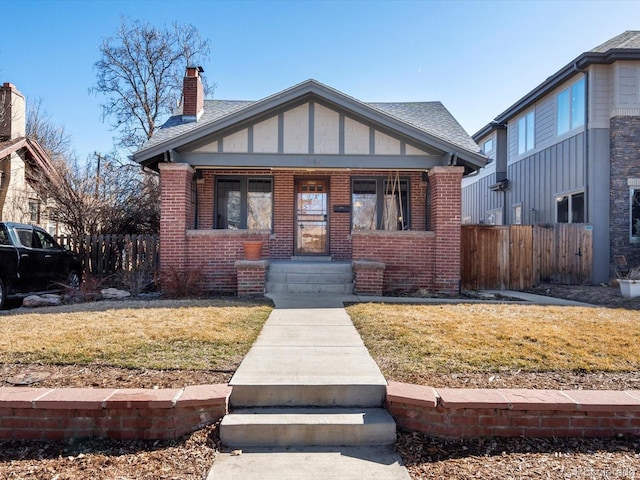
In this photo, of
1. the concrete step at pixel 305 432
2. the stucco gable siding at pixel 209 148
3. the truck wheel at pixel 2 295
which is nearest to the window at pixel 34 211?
the truck wheel at pixel 2 295

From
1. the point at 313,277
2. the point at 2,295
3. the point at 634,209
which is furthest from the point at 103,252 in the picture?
the point at 634,209

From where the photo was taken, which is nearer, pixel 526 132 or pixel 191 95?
pixel 191 95

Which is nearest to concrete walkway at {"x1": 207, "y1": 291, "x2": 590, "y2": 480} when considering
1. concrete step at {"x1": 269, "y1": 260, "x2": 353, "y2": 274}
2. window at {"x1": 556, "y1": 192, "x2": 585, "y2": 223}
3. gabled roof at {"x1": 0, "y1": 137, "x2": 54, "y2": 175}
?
concrete step at {"x1": 269, "y1": 260, "x2": 353, "y2": 274}

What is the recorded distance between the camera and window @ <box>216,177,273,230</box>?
11.3 meters

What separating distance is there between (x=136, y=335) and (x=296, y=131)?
602 cm

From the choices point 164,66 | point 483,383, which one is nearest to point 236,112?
point 483,383

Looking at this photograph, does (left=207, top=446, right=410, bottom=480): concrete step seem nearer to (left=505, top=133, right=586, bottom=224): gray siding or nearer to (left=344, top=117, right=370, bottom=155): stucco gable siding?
(left=344, top=117, right=370, bottom=155): stucco gable siding

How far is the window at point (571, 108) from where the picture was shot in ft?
39.4

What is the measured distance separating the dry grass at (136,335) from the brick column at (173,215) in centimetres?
229

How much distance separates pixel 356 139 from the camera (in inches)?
364

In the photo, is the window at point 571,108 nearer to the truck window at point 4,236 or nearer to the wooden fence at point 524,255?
the wooden fence at point 524,255

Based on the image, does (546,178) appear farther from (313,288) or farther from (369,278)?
(313,288)

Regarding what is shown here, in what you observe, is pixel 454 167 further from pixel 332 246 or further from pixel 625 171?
pixel 625 171

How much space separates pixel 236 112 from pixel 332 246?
444 cm
